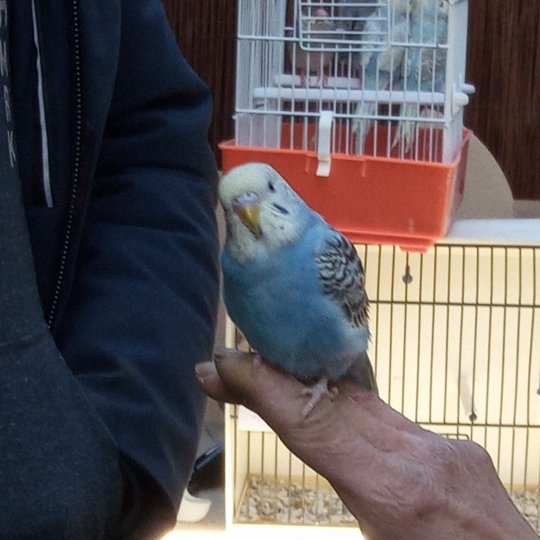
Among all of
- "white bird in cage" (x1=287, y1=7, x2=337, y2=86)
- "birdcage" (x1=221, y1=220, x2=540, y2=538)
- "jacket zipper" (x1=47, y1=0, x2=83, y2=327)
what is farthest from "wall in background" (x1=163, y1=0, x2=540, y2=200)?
"jacket zipper" (x1=47, y1=0, x2=83, y2=327)

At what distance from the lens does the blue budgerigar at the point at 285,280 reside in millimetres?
661

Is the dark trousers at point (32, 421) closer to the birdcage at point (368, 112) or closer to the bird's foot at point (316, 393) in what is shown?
the bird's foot at point (316, 393)

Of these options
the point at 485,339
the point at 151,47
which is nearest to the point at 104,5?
the point at 151,47

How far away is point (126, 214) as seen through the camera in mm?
760

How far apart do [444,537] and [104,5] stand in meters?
0.43

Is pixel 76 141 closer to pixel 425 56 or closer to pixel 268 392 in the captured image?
pixel 268 392

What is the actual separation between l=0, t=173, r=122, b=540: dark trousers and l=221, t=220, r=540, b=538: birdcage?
32.0 inches

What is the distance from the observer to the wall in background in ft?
4.93

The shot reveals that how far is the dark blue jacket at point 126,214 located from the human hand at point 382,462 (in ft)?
0.23

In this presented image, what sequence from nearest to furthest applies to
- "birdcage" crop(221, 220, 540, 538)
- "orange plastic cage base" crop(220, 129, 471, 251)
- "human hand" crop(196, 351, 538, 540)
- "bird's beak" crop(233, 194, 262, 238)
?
"human hand" crop(196, 351, 538, 540), "bird's beak" crop(233, 194, 262, 238), "orange plastic cage base" crop(220, 129, 471, 251), "birdcage" crop(221, 220, 540, 538)

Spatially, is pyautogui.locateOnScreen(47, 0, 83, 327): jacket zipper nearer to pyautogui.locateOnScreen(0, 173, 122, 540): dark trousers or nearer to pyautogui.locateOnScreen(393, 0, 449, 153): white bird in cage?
pyautogui.locateOnScreen(0, 173, 122, 540): dark trousers

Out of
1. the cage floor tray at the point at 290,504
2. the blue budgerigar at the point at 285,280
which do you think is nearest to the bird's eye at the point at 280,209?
the blue budgerigar at the point at 285,280

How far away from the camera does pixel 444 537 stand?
530 mm

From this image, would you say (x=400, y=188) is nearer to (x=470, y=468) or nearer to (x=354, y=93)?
(x=354, y=93)
